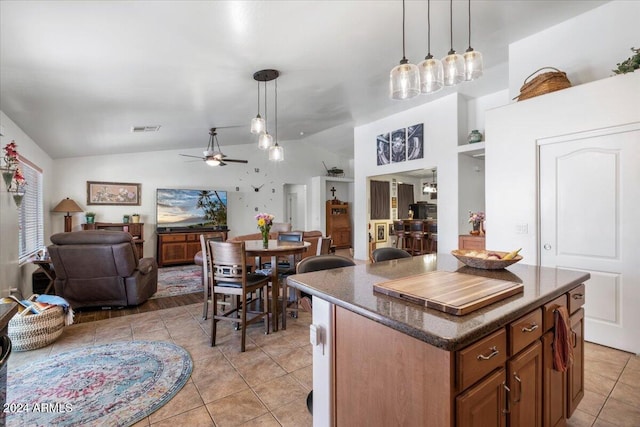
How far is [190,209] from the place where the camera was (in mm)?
7746

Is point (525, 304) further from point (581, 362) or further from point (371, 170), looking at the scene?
point (371, 170)

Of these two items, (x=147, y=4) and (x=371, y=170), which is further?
(x=371, y=170)

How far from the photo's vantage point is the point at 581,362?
5.88 feet

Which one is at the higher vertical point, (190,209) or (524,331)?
(190,209)

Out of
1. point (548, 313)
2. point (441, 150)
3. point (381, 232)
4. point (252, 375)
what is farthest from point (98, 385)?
point (381, 232)

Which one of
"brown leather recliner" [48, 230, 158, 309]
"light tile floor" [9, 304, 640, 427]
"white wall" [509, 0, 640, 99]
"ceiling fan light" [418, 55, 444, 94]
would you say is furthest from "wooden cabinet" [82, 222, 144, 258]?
"white wall" [509, 0, 640, 99]

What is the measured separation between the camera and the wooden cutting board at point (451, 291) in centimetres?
115

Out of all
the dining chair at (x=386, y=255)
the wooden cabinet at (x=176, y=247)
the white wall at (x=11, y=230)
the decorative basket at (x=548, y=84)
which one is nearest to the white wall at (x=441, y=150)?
the decorative basket at (x=548, y=84)

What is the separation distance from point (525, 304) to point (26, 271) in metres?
5.93

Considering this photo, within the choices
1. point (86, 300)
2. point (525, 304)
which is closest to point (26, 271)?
point (86, 300)

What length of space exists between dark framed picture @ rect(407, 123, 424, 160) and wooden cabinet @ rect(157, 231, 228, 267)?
5486 mm

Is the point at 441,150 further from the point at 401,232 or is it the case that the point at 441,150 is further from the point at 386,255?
the point at 386,255

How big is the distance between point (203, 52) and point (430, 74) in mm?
2180

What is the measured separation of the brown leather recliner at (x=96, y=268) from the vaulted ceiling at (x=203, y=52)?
5.44 ft
